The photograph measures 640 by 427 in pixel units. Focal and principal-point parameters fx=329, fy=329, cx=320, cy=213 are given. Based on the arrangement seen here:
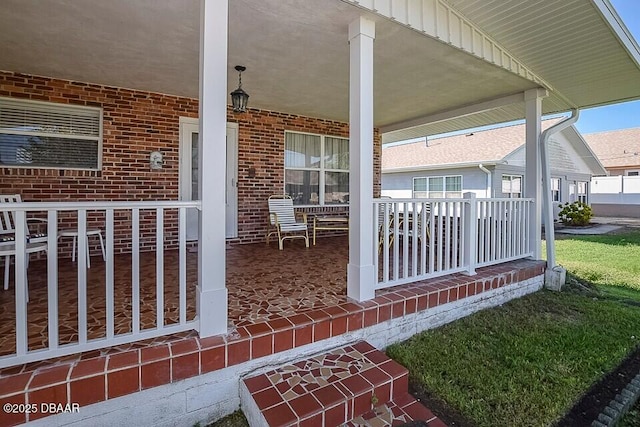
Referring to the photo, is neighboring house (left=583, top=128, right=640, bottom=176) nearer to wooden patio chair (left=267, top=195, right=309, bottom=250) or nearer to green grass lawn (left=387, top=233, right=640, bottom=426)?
green grass lawn (left=387, top=233, right=640, bottom=426)

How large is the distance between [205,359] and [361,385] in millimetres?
887

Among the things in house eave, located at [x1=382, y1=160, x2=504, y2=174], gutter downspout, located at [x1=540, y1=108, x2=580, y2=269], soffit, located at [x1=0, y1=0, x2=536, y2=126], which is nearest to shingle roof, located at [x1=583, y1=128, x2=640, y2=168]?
house eave, located at [x1=382, y1=160, x2=504, y2=174]

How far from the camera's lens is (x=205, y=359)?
1805 millimetres

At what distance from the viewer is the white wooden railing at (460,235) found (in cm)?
301

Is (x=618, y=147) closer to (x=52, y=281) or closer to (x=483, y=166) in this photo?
(x=483, y=166)

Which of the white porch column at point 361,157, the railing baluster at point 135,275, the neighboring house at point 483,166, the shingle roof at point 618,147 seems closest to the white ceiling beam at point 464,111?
the white porch column at point 361,157

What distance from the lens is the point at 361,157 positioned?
256cm

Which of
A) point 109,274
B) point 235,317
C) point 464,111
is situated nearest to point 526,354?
point 235,317

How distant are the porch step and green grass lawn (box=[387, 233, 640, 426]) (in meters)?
0.29

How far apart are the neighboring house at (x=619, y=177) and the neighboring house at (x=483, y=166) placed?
303cm

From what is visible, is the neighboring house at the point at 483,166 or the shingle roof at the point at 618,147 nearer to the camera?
the neighboring house at the point at 483,166

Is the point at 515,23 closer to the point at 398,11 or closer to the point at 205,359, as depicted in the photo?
the point at 398,11

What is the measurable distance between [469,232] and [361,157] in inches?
64.9

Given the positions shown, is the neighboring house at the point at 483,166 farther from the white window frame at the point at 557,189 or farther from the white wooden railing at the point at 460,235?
the white wooden railing at the point at 460,235
